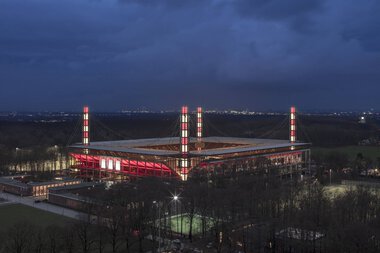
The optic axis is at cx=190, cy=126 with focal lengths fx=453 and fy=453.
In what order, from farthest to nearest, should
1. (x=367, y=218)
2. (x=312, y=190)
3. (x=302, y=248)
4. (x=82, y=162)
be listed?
(x=82, y=162)
(x=312, y=190)
(x=367, y=218)
(x=302, y=248)

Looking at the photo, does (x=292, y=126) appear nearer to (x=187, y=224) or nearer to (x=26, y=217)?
(x=187, y=224)

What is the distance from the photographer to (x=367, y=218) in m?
26.9

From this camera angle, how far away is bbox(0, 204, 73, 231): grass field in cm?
3048

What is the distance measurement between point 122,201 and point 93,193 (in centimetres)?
824

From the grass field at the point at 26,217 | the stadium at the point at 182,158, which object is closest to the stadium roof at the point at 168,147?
the stadium at the point at 182,158

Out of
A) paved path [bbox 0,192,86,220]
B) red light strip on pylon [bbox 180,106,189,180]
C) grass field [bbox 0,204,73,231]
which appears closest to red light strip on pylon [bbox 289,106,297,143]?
red light strip on pylon [bbox 180,106,189,180]

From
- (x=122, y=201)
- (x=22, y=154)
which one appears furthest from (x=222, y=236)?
(x=22, y=154)

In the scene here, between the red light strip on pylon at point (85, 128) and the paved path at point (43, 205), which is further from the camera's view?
the red light strip on pylon at point (85, 128)

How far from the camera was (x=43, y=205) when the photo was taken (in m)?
37.1

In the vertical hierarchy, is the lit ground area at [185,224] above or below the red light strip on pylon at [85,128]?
below

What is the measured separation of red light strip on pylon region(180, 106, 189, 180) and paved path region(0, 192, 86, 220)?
1281cm

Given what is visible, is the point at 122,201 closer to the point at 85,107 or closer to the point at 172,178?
the point at 172,178

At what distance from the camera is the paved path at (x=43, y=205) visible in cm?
3344

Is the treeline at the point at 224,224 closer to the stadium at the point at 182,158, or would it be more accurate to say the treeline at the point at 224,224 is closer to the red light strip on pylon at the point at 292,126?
the stadium at the point at 182,158
